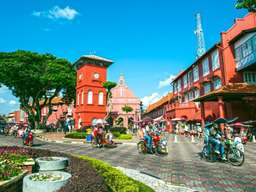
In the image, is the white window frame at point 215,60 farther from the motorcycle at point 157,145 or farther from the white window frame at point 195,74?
the motorcycle at point 157,145

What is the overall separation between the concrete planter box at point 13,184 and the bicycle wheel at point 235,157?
29.4 feet

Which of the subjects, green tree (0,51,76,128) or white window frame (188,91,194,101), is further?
white window frame (188,91,194,101)

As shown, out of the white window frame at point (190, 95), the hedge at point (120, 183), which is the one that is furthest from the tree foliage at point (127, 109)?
the hedge at point (120, 183)

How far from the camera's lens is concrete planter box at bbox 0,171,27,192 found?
4.24 meters

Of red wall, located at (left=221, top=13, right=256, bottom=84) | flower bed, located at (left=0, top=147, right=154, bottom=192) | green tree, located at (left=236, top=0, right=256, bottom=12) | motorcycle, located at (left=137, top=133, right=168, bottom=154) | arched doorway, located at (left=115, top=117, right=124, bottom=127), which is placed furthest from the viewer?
arched doorway, located at (left=115, top=117, right=124, bottom=127)

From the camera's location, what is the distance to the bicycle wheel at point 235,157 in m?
9.61

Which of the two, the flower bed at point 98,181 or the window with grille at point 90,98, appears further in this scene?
the window with grille at point 90,98

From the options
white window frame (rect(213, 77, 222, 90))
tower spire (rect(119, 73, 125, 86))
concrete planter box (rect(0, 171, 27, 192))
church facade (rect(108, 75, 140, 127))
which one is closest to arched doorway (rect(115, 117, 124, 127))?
church facade (rect(108, 75, 140, 127))

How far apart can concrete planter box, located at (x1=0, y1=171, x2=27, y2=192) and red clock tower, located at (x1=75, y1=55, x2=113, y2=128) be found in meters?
30.3

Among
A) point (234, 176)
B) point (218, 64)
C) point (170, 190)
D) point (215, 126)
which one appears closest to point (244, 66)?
point (218, 64)

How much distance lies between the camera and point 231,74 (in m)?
25.7

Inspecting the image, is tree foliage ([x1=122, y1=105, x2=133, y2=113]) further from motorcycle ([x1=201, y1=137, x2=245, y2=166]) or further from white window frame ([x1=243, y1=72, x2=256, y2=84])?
motorcycle ([x1=201, y1=137, x2=245, y2=166])

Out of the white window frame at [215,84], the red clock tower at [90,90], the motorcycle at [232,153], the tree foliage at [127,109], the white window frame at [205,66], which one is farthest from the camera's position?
the tree foliage at [127,109]

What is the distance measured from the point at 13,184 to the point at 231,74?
2653cm
